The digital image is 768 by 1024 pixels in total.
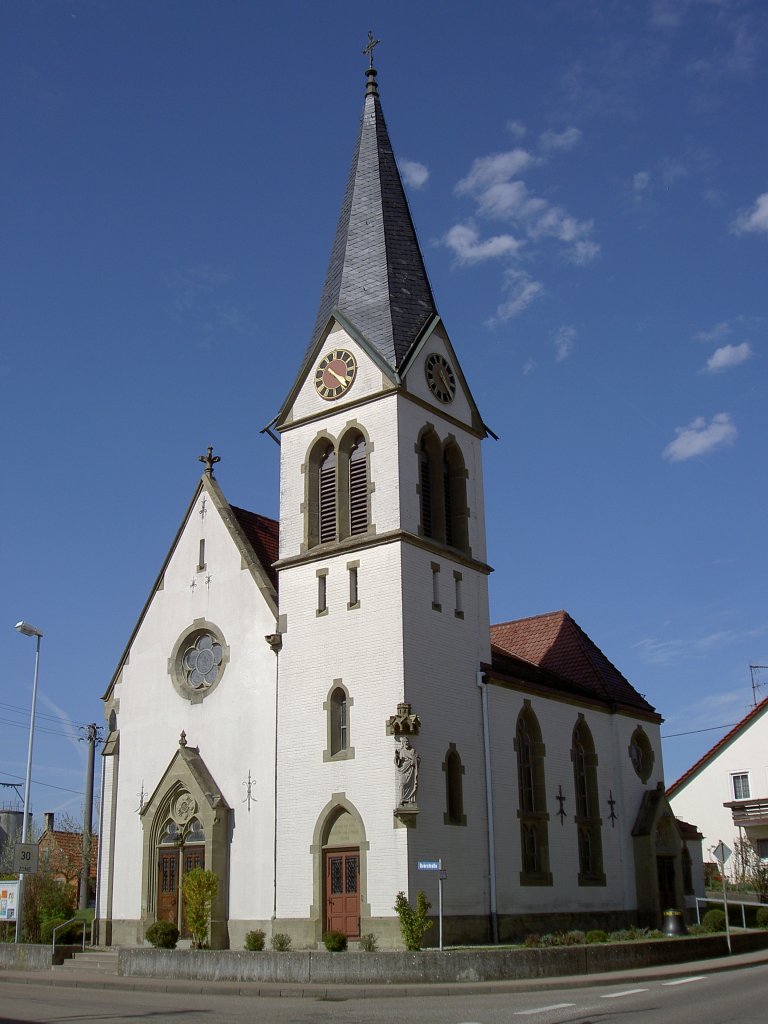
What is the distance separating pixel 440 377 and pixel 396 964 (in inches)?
697

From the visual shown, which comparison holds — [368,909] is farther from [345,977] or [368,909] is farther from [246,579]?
[246,579]

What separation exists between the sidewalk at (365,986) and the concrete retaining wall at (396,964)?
0.26m

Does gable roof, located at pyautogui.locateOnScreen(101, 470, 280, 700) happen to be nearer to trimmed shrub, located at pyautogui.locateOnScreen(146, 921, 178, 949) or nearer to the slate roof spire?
the slate roof spire

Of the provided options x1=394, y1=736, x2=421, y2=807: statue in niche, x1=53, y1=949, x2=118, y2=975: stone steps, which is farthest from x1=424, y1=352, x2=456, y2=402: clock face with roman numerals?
x1=53, y1=949, x2=118, y2=975: stone steps

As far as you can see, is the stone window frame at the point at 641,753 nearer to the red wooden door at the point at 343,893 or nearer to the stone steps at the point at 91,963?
the red wooden door at the point at 343,893

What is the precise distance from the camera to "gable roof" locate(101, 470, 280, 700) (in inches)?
1268

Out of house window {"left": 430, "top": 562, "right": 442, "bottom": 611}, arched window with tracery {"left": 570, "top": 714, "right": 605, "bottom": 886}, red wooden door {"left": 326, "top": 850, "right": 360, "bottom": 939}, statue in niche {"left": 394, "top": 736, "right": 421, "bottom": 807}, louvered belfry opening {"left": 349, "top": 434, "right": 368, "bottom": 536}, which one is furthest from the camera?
arched window with tracery {"left": 570, "top": 714, "right": 605, "bottom": 886}

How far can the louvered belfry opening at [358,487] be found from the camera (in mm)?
30859

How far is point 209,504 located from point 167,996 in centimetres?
1616

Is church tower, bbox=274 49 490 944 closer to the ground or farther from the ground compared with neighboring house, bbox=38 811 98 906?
farther from the ground

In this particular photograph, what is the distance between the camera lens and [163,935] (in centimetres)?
2780

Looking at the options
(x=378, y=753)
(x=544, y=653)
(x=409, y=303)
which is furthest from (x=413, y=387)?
(x=544, y=653)

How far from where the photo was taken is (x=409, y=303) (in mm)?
33688

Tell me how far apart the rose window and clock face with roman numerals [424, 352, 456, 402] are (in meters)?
9.91
